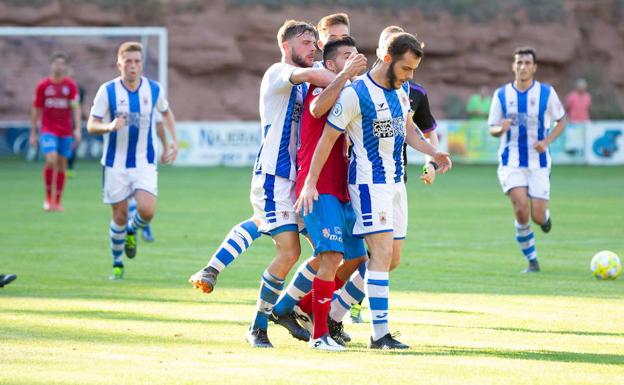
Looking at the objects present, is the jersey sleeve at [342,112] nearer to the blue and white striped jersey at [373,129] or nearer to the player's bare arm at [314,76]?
the blue and white striped jersey at [373,129]

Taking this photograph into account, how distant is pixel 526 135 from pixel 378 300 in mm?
6062

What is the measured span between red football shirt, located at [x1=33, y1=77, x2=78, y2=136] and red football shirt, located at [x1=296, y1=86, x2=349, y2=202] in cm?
1287

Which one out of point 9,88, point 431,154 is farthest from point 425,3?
point 431,154

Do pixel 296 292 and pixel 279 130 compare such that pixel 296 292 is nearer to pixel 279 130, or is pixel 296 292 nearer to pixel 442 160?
pixel 279 130

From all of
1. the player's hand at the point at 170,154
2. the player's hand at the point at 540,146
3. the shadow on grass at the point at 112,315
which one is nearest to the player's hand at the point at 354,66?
the shadow on grass at the point at 112,315

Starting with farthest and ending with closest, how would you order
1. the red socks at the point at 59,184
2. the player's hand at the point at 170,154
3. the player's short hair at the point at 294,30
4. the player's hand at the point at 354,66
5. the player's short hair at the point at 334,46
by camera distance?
1. the red socks at the point at 59,184
2. the player's hand at the point at 170,154
3. the player's short hair at the point at 334,46
4. the player's short hair at the point at 294,30
5. the player's hand at the point at 354,66

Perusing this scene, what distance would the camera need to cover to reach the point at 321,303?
7703 mm

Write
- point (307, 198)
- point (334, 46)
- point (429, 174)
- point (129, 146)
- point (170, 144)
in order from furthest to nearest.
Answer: point (170, 144) → point (129, 146) → point (429, 174) → point (334, 46) → point (307, 198)

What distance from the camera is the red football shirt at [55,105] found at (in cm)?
2008

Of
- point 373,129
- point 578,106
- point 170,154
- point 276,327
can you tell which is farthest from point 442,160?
point 578,106

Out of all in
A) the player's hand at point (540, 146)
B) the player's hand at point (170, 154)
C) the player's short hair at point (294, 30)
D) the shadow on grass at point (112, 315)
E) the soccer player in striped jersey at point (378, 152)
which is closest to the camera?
the soccer player in striped jersey at point (378, 152)

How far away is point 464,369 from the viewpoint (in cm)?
682

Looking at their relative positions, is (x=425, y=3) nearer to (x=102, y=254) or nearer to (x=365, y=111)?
(x=102, y=254)

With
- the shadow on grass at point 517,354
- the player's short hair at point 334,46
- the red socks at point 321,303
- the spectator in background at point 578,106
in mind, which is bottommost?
the shadow on grass at point 517,354
